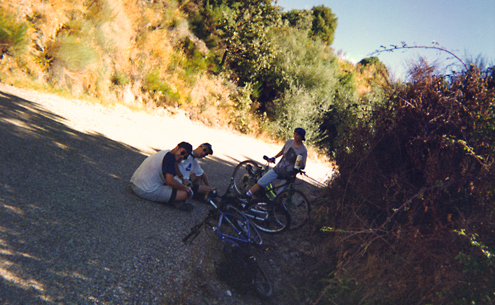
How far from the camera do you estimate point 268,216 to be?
18.3 ft

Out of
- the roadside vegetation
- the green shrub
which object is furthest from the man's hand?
the green shrub

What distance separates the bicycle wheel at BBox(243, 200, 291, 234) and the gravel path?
0.88m

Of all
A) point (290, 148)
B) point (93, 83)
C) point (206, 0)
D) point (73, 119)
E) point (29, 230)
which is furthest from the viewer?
point (206, 0)

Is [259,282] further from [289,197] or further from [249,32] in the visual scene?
[249,32]

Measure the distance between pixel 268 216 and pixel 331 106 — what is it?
18.2 m

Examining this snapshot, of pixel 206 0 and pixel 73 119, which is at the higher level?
pixel 206 0

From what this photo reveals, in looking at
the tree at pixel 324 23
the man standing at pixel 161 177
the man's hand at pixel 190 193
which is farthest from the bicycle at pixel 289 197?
the tree at pixel 324 23

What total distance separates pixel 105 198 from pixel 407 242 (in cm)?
415

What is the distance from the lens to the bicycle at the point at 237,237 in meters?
3.77

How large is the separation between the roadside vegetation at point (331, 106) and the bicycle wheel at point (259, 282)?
0.52 meters

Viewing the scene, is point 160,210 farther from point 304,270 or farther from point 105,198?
point 304,270

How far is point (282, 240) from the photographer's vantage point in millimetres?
5590

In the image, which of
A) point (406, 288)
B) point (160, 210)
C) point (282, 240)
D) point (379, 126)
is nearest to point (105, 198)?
point (160, 210)

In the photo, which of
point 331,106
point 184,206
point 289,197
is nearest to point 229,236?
point 184,206
